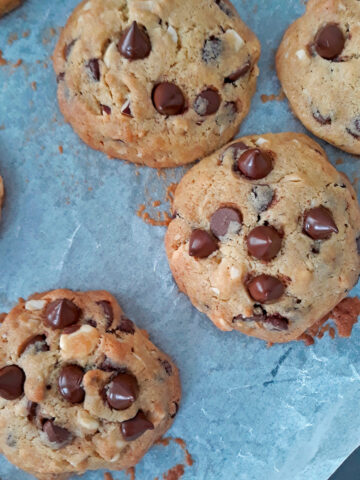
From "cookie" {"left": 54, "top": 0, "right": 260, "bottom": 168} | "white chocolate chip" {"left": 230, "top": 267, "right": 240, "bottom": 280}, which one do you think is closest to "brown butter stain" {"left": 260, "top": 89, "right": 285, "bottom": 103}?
"cookie" {"left": 54, "top": 0, "right": 260, "bottom": 168}

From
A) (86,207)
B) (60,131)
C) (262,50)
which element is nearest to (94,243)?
(86,207)

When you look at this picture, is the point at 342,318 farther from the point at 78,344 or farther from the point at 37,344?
the point at 37,344

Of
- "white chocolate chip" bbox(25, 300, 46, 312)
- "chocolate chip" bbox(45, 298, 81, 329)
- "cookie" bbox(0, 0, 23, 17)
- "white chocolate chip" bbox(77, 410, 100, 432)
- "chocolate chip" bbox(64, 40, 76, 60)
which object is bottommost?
"white chocolate chip" bbox(77, 410, 100, 432)

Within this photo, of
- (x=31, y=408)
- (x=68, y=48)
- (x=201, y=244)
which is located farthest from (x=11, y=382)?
(x=68, y=48)

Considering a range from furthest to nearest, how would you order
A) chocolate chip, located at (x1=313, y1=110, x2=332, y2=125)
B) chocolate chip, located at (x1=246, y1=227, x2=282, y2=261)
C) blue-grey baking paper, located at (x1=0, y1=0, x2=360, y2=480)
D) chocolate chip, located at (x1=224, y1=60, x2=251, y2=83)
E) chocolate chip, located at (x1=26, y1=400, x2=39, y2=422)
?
blue-grey baking paper, located at (x1=0, y1=0, x2=360, y2=480), chocolate chip, located at (x1=313, y1=110, x2=332, y2=125), chocolate chip, located at (x1=224, y1=60, x2=251, y2=83), chocolate chip, located at (x1=26, y1=400, x2=39, y2=422), chocolate chip, located at (x1=246, y1=227, x2=282, y2=261)

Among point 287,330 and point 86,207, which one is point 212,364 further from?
point 86,207

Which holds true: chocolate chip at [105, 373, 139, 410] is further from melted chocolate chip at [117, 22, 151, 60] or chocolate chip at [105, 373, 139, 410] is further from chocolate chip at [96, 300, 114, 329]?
melted chocolate chip at [117, 22, 151, 60]
